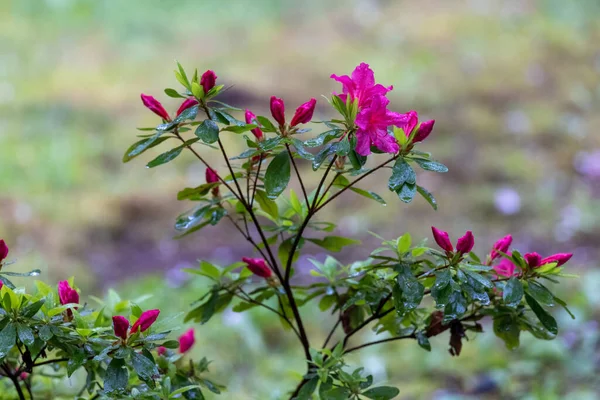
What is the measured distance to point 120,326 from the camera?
825 millimetres

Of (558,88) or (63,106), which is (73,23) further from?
(558,88)

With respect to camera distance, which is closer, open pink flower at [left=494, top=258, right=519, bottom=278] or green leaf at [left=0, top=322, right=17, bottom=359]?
green leaf at [left=0, top=322, right=17, bottom=359]

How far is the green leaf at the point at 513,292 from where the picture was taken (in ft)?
2.89

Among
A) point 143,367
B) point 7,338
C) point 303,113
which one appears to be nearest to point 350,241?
point 303,113

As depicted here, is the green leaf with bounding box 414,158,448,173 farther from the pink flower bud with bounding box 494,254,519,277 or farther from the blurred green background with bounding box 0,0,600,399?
the blurred green background with bounding box 0,0,600,399

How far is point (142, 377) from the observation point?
81cm

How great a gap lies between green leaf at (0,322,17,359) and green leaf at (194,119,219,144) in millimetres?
306

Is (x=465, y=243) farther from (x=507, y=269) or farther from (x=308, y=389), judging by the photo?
(x=308, y=389)

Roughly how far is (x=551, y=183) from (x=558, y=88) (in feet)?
3.56

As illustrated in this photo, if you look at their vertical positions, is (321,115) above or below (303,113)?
above

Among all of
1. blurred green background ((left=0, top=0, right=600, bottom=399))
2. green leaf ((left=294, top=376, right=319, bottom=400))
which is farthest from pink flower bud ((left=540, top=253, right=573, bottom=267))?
blurred green background ((left=0, top=0, right=600, bottom=399))

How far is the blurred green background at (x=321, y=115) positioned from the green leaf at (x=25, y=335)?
136 cm

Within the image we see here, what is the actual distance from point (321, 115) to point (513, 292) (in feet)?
10.1

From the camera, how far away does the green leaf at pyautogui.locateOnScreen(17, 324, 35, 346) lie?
2.66 ft
